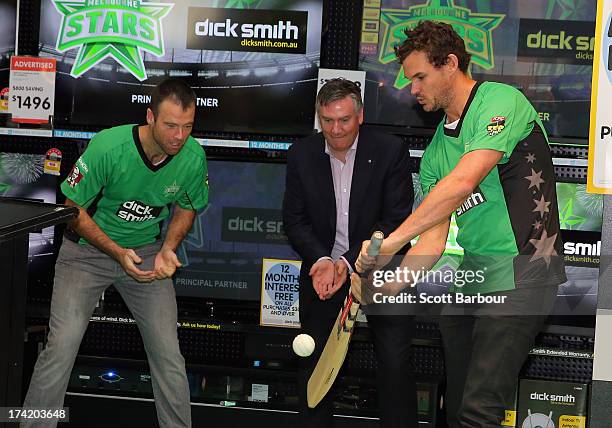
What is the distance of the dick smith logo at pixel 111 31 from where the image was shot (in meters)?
5.18

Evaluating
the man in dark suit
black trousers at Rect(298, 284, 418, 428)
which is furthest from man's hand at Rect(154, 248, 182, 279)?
black trousers at Rect(298, 284, 418, 428)

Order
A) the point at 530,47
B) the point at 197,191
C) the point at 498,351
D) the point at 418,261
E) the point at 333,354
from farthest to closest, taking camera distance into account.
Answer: the point at 530,47
the point at 197,191
the point at 333,354
the point at 418,261
the point at 498,351

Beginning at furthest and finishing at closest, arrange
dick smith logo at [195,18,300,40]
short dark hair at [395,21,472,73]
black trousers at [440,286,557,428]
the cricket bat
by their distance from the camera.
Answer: dick smith logo at [195,18,300,40] < the cricket bat < short dark hair at [395,21,472,73] < black trousers at [440,286,557,428]

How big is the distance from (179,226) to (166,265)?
30cm

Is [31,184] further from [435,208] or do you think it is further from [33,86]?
[435,208]

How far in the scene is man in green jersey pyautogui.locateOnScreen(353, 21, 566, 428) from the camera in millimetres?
3324

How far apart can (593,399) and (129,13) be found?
10.3 ft

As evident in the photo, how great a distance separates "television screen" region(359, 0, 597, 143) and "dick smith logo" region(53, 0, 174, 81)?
4.17 feet

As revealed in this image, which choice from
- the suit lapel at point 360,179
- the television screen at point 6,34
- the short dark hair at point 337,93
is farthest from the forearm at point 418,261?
the television screen at point 6,34

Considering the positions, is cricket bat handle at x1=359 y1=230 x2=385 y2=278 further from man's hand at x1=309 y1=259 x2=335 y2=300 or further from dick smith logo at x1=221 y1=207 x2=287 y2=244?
dick smith logo at x1=221 y1=207 x2=287 y2=244

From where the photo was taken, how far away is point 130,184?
4438 mm

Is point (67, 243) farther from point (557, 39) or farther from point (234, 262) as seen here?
point (557, 39)

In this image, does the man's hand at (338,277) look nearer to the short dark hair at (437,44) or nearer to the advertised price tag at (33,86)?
the short dark hair at (437,44)

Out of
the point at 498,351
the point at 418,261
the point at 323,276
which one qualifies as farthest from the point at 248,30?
the point at 498,351
